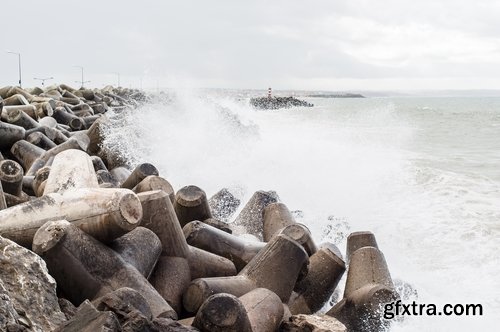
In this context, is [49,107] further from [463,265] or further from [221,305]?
[221,305]

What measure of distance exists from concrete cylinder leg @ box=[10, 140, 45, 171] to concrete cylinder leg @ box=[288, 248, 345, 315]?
16.0 ft

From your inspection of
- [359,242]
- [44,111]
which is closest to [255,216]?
[359,242]

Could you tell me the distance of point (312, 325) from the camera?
3324mm

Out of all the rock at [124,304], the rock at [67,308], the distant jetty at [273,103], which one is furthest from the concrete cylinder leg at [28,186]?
the distant jetty at [273,103]

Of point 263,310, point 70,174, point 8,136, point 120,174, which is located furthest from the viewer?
point 8,136

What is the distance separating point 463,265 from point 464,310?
1.59 meters

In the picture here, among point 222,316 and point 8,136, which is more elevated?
point 8,136

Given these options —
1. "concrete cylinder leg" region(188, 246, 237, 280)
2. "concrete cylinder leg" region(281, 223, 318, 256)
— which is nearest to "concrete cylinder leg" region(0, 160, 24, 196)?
"concrete cylinder leg" region(188, 246, 237, 280)

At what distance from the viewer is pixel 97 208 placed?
Answer: 3.65 m

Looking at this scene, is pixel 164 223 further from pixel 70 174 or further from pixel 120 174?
pixel 120 174

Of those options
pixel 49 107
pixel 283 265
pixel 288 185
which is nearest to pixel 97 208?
pixel 283 265

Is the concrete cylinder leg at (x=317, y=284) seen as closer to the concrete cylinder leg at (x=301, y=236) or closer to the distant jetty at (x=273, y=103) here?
the concrete cylinder leg at (x=301, y=236)

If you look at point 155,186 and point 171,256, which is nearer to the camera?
point 171,256

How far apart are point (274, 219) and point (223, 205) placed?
53.4 inches
